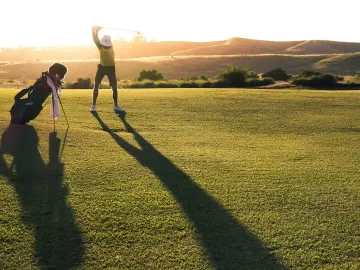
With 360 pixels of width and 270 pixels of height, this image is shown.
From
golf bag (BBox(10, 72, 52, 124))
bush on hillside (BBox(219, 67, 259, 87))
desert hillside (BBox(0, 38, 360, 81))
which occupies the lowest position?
golf bag (BBox(10, 72, 52, 124))

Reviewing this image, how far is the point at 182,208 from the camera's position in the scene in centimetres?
388

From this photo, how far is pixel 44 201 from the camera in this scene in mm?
3891

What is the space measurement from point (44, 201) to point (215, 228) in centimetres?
171

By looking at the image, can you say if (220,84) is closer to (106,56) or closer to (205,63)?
(106,56)

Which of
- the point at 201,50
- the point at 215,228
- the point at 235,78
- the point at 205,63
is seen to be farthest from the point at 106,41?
the point at 201,50

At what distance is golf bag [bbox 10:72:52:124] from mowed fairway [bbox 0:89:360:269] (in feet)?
A: 0.77

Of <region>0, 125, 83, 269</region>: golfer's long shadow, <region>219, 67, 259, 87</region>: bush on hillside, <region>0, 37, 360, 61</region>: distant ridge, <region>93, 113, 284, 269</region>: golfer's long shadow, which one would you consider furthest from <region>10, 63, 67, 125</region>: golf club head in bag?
<region>0, 37, 360, 61</region>: distant ridge

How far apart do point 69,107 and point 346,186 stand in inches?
270

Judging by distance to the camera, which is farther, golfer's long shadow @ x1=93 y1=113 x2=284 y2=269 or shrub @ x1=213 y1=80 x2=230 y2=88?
shrub @ x1=213 y1=80 x2=230 y2=88

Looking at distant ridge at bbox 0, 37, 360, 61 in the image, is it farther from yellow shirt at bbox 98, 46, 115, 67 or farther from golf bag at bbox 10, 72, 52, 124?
golf bag at bbox 10, 72, 52, 124

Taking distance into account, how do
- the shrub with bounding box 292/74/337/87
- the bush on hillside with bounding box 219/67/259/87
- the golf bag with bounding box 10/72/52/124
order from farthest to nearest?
1. the bush on hillside with bounding box 219/67/259/87
2. the shrub with bounding box 292/74/337/87
3. the golf bag with bounding box 10/72/52/124

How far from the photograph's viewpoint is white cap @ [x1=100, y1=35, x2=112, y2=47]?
8648 millimetres

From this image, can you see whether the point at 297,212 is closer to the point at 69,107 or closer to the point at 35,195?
the point at 35,195

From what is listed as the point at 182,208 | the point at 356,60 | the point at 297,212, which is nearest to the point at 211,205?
the point at 182,208
